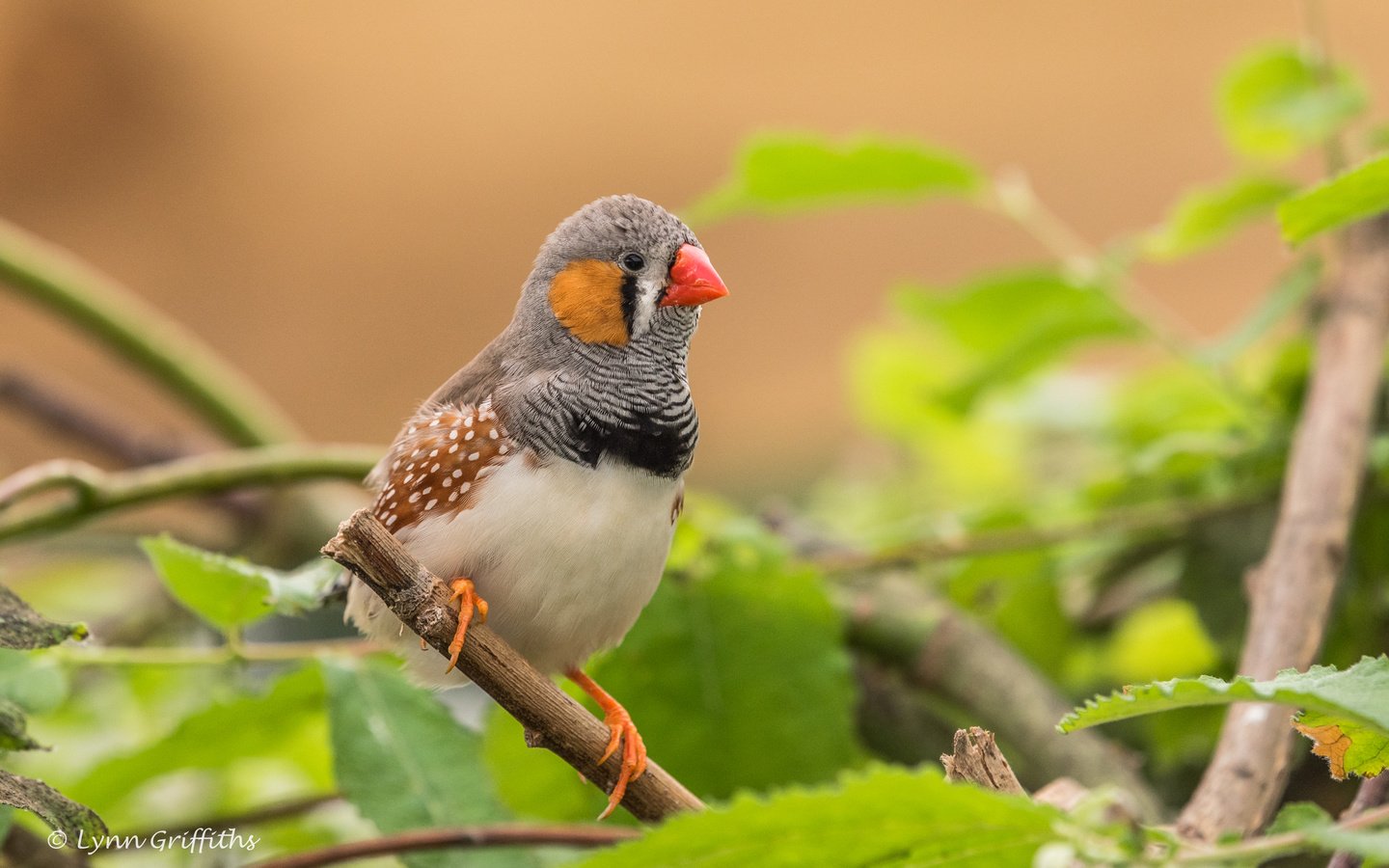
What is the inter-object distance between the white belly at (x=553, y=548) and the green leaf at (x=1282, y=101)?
38.7 inches

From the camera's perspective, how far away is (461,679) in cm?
116

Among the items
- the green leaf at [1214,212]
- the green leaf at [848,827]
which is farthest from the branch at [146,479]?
the green leaf at [1214,212]

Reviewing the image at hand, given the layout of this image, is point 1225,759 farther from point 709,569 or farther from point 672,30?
point 672,30

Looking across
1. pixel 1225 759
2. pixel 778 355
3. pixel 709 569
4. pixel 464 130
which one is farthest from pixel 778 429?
pixel 1225 759

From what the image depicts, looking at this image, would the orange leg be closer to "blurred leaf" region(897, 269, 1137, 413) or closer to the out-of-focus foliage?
the out-of-focus foliage

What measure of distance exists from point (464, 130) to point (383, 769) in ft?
14.8

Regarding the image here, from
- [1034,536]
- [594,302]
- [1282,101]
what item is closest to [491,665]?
[594,302]

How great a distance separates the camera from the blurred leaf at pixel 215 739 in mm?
1265

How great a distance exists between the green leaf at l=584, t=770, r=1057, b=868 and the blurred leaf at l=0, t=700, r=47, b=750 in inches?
20.1

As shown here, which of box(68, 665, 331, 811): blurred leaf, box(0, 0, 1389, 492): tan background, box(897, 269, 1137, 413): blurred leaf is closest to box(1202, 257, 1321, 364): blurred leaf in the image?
box(897, 269, 1137, 413): blurred leaf

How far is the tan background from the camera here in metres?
5.23

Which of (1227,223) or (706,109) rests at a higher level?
(706,109)

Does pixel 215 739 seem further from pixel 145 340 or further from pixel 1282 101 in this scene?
pixel 1282 101

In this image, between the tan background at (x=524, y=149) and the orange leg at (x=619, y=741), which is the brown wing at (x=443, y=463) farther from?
the tan background at (x=524, y=149)
